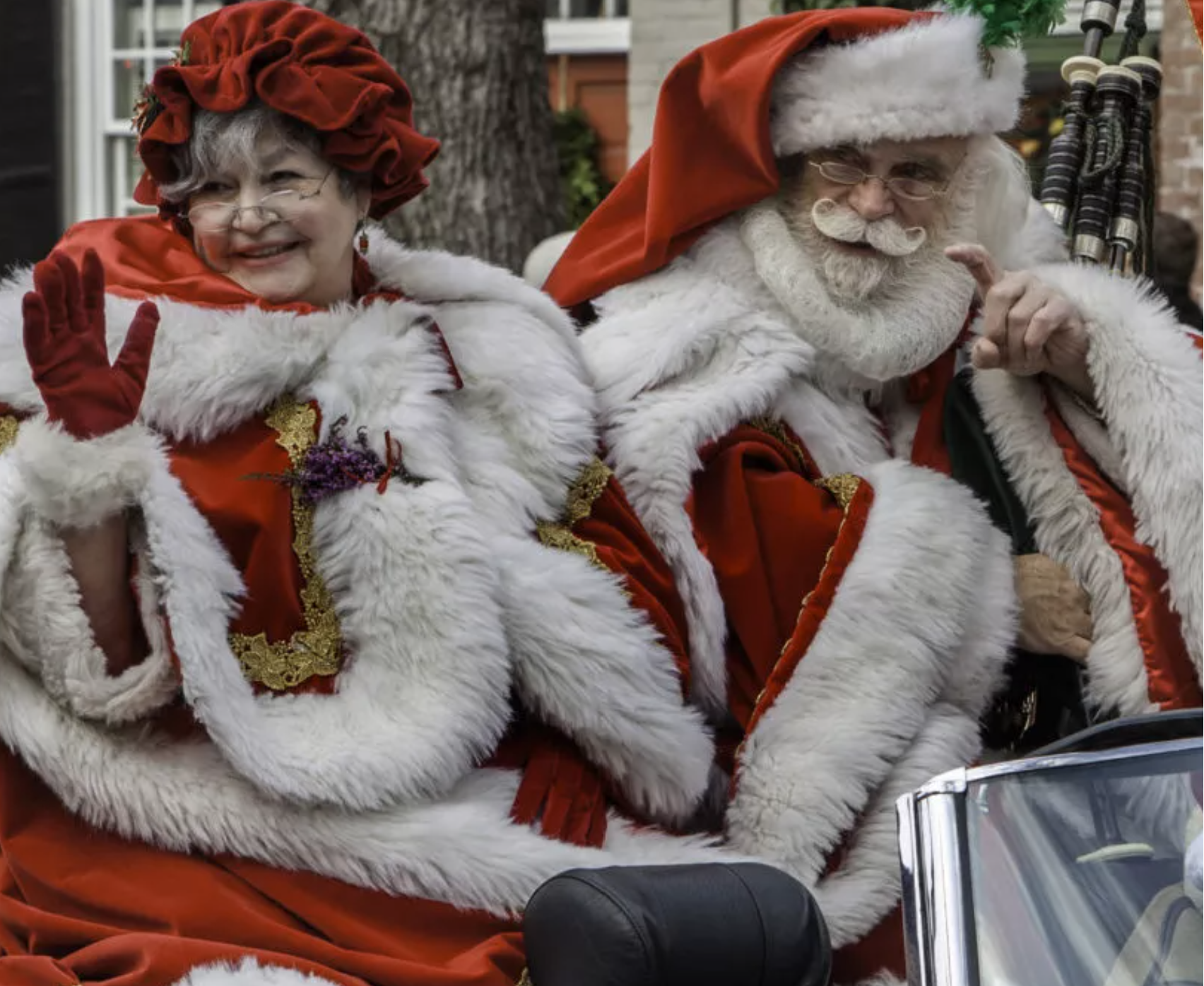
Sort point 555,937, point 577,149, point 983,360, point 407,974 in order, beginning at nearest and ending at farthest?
point 555,937 → point 407,974 → point 983,360 → point 577,149

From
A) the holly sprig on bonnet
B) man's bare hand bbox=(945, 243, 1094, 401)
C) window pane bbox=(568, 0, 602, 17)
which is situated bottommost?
man's bare hand bbox=(945, 243, 1094, 401)

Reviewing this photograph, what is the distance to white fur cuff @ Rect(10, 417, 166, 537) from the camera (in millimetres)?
2857

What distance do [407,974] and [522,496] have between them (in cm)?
74

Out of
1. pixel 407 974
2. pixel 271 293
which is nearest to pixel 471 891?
pixel 407 974

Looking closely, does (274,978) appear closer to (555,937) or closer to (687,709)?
(555,937)

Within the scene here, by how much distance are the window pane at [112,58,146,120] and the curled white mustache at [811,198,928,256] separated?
8896 millimetres

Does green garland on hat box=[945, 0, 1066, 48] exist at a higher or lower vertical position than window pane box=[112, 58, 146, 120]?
higher

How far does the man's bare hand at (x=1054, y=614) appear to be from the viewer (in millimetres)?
3559

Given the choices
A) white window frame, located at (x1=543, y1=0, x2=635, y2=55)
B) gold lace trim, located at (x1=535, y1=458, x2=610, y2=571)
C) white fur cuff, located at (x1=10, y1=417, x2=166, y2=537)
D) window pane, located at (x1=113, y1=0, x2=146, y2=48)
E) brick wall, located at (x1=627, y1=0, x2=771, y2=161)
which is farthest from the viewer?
window pane, located at (x1=113, y1=0, x2=146, y2=48)

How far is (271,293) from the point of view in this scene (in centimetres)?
333

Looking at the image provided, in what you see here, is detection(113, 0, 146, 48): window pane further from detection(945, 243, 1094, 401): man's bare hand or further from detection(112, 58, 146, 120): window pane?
detection(945, 243, 1094, 401): man's bare hand

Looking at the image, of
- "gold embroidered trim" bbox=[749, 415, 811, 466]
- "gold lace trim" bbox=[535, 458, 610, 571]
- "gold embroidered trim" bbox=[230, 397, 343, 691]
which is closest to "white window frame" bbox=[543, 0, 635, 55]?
"gold embroidered trim" bbox=[749, 415, 811, 466]

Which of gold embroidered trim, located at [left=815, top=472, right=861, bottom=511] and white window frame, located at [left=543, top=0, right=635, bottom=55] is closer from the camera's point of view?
gold embroidered trim, located at [left=815, top=472, right=861, bottom=511]

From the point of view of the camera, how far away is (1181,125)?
364 inches
